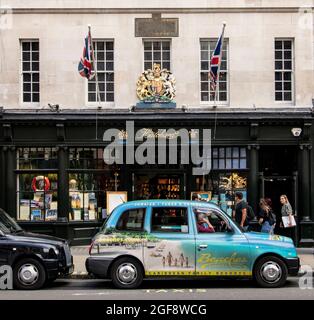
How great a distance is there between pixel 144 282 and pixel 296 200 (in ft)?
25.6

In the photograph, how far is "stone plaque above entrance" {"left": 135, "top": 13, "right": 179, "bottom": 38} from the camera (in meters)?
19.9

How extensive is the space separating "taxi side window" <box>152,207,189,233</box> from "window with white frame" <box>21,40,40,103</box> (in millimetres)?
8690

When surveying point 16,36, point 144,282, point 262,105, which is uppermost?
point 16,36

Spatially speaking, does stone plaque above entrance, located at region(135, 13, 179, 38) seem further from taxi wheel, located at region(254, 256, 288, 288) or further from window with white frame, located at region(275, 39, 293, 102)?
taxi wheel, located at region(254, 256, 288, 288)

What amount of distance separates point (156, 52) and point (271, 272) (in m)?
9.60

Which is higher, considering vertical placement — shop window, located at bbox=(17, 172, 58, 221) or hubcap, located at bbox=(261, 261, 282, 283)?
shop window, located at bbox=(17, 172, 58, 221)

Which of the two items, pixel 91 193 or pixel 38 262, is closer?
pixel 38 262

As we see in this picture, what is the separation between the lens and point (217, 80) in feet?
61.1

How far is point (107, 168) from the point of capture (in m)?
20.0

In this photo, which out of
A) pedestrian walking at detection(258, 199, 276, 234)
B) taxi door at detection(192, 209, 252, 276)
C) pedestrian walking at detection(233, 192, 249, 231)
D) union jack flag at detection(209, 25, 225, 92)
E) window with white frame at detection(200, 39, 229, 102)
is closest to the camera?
→ taxi door at detection(192, 209, 252, 276)

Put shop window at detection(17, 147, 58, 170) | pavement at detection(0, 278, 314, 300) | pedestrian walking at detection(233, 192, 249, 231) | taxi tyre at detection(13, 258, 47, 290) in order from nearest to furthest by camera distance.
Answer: pavement at detection(0, 278, 314, 300), taxi tyre at detection(13, 258, 47, 290), pedestrian walking at detection(233, 192, 249, 231), shop window at detection(17, 147, 58, 170)

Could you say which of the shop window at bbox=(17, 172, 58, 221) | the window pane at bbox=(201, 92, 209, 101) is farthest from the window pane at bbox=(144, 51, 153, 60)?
the shop window at bbox=(17, 172, 58, 221)
